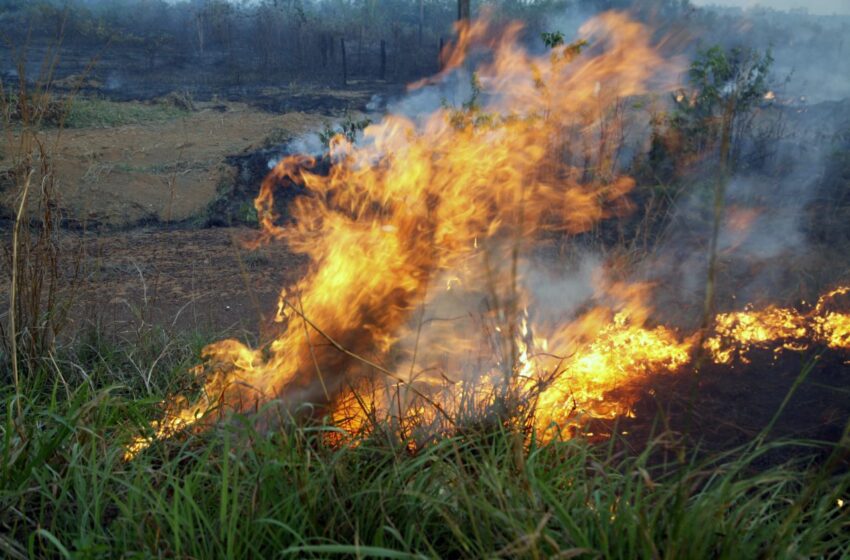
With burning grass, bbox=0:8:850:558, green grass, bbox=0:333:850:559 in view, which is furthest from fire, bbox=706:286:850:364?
green grass, bbox=0:333:850:559

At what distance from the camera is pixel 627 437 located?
124 inches

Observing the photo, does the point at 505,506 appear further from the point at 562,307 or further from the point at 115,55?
the point at 115,55

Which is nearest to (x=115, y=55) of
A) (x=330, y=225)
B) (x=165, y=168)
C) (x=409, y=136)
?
(x=165, y=168)

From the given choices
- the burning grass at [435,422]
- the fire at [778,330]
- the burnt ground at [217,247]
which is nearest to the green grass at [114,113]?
the burnt ground at [217,247]

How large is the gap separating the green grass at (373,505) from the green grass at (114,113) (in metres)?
14.3

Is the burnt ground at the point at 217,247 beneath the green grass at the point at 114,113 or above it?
beneath

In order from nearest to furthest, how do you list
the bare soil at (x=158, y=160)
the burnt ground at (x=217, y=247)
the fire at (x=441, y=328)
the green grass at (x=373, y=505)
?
the green grass at (x=373, y=505), the fire at (x=441, y=328), the burnt ground at (x=217, y=247), the bare soil at (x=158, y=160)

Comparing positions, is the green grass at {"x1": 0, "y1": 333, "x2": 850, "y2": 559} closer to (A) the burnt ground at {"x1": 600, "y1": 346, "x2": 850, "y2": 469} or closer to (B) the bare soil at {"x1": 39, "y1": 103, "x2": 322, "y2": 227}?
(A) the burnt ground at {"x1": 600, "y1": 346, "x2": 850, "y2": 469}

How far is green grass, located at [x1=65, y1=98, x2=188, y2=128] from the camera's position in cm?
1527

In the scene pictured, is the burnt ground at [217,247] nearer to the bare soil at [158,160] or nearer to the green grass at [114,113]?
the bare soil at [158,160]

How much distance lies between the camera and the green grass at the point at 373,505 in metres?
1.84

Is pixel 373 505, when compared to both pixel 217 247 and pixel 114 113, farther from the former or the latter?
pixel 114 113

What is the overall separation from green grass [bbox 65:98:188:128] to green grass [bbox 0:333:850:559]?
1431 centimetres

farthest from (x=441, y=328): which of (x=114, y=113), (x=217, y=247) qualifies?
(x=114, y=113)
